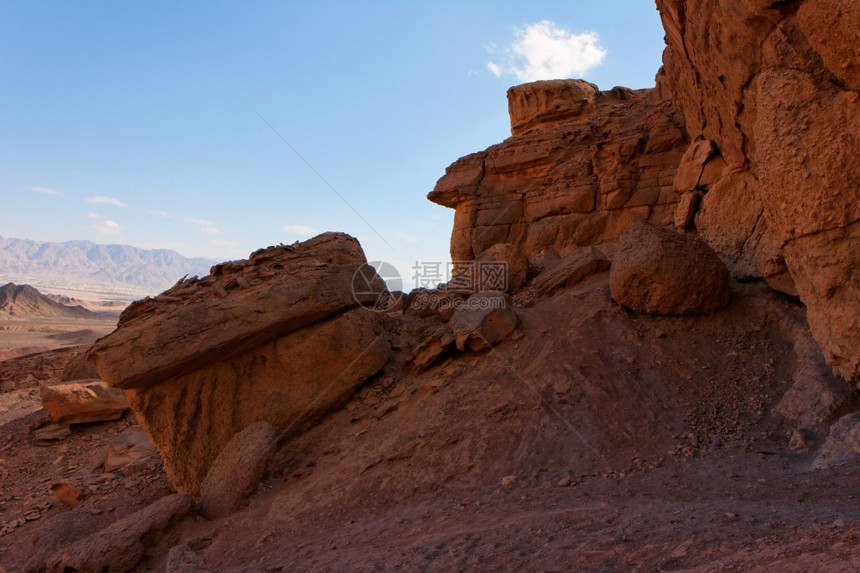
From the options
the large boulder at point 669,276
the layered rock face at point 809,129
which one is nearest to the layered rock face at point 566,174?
the large boulder at point 669,276

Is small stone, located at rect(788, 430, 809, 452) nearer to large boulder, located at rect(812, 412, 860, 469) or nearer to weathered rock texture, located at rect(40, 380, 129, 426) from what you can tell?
large boulder, located at rect(812, 412, 860, 469)

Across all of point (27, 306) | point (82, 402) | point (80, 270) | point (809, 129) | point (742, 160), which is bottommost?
point (82, 402)

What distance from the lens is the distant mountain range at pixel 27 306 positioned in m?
42.4

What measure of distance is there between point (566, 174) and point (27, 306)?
46972mm

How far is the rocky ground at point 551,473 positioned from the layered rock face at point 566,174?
4.98 meters

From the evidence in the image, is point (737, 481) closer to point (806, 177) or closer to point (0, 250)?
point (806, 177)

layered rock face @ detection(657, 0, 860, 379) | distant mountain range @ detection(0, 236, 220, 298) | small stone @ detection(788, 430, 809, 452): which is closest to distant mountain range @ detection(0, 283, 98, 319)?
layered rock face @ detection(657, 0, 860, 379)

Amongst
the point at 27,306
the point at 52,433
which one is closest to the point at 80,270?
the point at 27,306

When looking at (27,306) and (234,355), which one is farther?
(27,306)

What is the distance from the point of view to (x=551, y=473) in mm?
4227

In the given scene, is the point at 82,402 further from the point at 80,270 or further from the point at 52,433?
the point at 80,270

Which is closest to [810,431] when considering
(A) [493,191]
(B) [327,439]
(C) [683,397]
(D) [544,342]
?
(C) [683,397]

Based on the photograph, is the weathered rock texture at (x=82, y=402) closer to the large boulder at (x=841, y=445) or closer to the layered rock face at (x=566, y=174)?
the layered rock face at (x=566, y=174)

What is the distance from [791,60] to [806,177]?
97 centimetres
